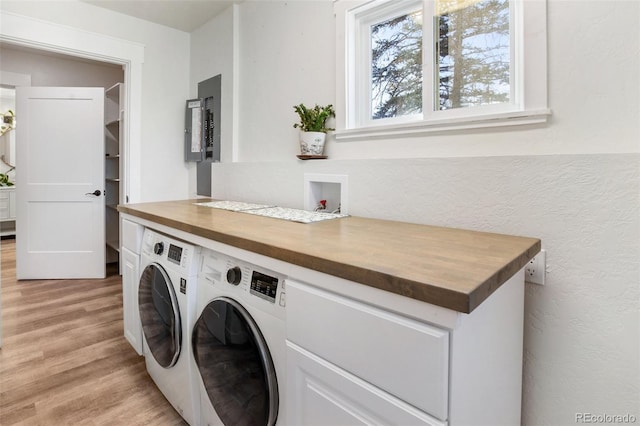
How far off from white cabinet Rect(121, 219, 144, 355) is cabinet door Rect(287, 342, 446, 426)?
4.03 ft

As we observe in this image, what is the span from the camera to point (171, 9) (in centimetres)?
275

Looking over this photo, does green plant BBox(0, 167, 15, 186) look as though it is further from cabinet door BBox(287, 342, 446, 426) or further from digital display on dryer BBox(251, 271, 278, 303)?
cabinet door BBox(287, 342, 446, 426)

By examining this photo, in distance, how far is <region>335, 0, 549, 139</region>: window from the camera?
1242mm

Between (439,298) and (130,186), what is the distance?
305 cm

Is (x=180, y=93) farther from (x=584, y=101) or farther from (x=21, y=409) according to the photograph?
(x=584, y=101)

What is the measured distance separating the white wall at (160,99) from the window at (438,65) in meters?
1.96

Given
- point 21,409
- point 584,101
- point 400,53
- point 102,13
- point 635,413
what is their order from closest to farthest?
point 635,413
point 584,101
point 21,409
point 400,53
point 102,13

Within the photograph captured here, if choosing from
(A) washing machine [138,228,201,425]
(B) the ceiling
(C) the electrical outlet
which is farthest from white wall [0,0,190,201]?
(C) the electrical outlet

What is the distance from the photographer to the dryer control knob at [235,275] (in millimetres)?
1174

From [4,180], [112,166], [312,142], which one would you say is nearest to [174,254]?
[312,142]

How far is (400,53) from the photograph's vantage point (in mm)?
1708

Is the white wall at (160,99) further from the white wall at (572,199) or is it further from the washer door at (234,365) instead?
the white wall at (572,199)

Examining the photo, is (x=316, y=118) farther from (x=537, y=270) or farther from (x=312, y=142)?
(x=537, y=270)

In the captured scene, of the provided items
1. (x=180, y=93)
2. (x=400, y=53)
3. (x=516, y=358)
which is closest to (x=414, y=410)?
(x=516, y=358)
